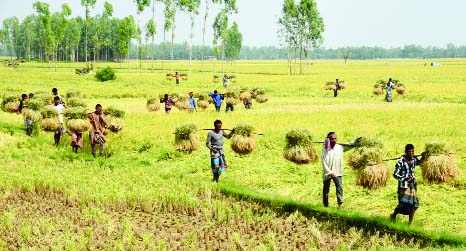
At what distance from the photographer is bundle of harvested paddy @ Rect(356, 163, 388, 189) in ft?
34.0

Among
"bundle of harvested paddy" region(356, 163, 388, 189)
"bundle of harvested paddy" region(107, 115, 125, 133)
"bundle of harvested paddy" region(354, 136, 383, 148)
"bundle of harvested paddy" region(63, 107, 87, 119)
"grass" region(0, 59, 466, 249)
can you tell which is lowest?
"grass" region(0, 59, 466, 249)

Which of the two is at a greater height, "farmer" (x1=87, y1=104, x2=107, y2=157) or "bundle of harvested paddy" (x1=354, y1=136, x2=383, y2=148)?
"bundle of harvested paddy" (x1=354, y1=136, x2=383, y2=148)

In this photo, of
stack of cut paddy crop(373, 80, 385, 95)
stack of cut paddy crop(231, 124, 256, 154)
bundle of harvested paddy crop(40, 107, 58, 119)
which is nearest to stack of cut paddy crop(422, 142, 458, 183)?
stack of cut paddy crop(231, 124, 256, 154)

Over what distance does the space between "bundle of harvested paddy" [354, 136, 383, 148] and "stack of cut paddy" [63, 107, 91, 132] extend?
1047 centimetres

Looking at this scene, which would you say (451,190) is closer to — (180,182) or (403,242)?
(403,242)

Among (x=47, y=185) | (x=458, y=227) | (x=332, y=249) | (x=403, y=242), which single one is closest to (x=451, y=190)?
(x=458, y=227)

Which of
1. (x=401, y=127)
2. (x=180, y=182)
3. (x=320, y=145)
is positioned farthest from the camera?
(x=401, y=127)

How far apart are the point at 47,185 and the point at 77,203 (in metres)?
1.70

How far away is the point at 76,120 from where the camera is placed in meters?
17.4

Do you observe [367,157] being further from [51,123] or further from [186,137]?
[51,123]

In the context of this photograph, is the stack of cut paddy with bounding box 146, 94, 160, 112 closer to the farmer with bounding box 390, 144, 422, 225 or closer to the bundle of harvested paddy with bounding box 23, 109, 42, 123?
the bundle of harvested paddy with bounding box 23, 109, 42, 123

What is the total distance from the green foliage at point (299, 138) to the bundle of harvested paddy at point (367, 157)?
187 cm

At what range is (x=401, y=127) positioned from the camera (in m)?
21.2

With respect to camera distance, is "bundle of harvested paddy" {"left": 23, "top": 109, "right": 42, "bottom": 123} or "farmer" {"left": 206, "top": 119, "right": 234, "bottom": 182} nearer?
"farmer" {"left": 206, "top": 119, "right": 234, "bottom": 182}
